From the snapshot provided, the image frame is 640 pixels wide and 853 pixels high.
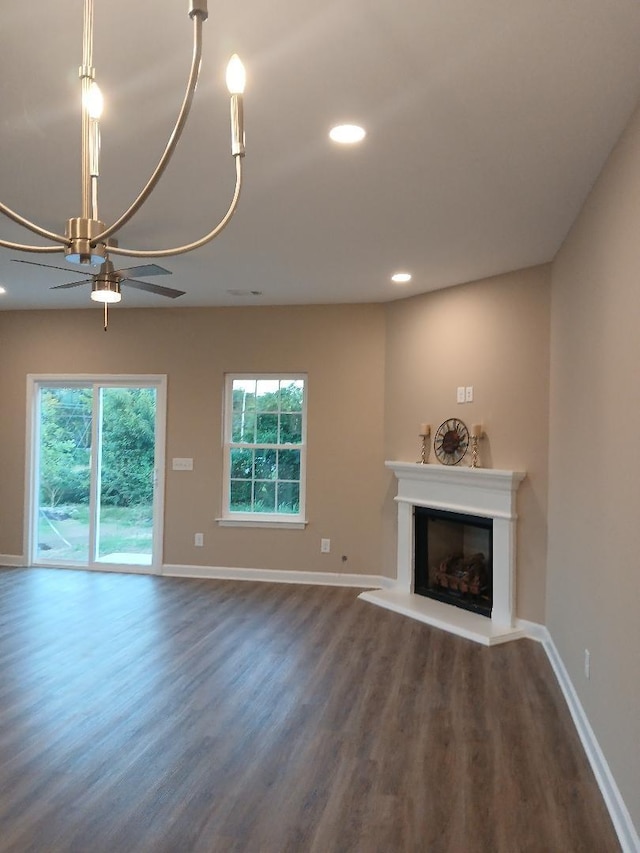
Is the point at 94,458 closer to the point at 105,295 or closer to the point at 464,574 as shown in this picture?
the point at 105,295

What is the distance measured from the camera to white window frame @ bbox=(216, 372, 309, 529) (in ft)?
20.4

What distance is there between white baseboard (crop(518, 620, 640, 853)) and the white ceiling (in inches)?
100

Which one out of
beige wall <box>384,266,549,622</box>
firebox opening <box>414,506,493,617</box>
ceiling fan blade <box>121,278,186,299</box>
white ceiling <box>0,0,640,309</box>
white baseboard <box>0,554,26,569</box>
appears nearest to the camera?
white ceiling <box>0,0,640,309</box>

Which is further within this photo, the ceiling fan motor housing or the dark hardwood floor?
the dark hardwood floor

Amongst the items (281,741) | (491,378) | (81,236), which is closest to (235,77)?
(81,236)

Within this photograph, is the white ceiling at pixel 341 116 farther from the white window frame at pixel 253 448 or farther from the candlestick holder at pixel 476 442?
the white window frame at pixel 253 448

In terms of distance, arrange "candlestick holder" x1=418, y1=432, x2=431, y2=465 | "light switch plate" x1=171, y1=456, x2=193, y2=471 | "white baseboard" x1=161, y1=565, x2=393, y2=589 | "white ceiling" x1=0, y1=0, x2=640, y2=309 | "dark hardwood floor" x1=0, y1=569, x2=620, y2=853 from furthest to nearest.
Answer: "light switch plate" x1=171, y1=456, x2=193, y2=471
"white baseboard" x1=161, y1=565, x2=393, y2=589
"candlestick holder" x1=418, y1=432, x2=431, y2=465
"dark hardwood floor" x1=0, y1=569, x2=620, y2=853
"white ceiling" x1=0, y1=0, x2=640, y2=309

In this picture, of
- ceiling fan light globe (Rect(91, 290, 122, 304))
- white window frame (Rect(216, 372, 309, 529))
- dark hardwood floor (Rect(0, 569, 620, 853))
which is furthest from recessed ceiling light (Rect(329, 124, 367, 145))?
white window frame (Rect(216, 372, 309, 529))

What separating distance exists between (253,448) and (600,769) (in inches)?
170

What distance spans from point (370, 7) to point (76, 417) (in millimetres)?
5742

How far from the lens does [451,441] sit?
5270 millimetres

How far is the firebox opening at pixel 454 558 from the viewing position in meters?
5.15

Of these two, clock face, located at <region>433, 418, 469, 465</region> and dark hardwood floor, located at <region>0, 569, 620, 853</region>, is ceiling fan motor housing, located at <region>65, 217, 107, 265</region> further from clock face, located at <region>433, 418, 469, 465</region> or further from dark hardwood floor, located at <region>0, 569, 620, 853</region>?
clock face, located at <region>433, 418, 469, 465</region>

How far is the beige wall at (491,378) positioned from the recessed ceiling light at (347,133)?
2.45m
